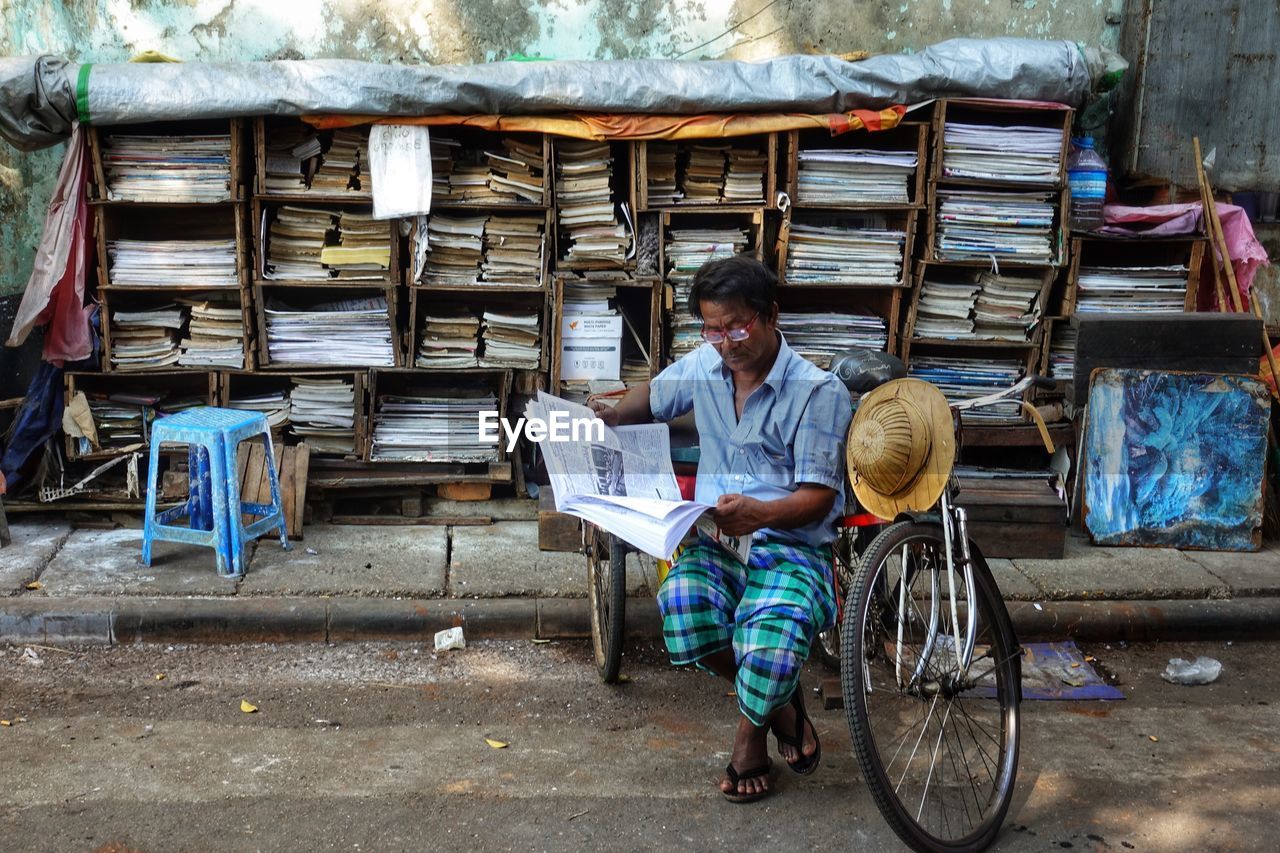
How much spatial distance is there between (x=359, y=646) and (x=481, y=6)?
3.61 meters

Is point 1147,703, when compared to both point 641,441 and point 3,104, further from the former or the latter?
point 3,104

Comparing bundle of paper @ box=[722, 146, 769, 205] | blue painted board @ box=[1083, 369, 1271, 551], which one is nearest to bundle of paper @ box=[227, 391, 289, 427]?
bundle of paper @ box=[722, 146, 769, 205]

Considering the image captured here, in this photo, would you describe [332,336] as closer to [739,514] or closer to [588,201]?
[588,201]

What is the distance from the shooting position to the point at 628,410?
4.04 metres

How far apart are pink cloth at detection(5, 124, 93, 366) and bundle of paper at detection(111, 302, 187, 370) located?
14 centimetres

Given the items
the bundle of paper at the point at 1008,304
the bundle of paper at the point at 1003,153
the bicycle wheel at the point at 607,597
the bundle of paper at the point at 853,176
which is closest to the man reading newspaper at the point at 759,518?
the bicycle wheel at the point at 607,597

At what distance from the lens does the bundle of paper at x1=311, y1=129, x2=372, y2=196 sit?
6.00 m

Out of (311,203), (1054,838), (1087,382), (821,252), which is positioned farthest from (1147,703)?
(311,203)

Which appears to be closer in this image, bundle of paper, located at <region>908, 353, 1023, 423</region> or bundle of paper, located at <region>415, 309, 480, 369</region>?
bundle of paper, located at <region>415, 309, 480, 369</region>

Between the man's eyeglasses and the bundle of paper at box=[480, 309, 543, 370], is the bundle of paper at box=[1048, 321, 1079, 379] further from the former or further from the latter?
the man's eyeglasses

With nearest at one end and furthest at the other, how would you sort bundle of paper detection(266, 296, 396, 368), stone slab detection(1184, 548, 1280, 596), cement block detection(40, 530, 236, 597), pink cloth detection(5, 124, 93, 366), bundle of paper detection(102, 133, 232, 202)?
cement block detection(40, 530, 236, 597), stone slab detection(1184, 548, 1280, 596), pink cloth detection(5, 124, 93, 366), bundle of paper detection(102, 133, 232, 202), bundle of paper detection(266, 296, 396, 368)

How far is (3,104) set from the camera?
18.2 ft

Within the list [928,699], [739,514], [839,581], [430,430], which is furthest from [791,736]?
[430,430]

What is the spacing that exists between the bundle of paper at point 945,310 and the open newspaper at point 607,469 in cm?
299
